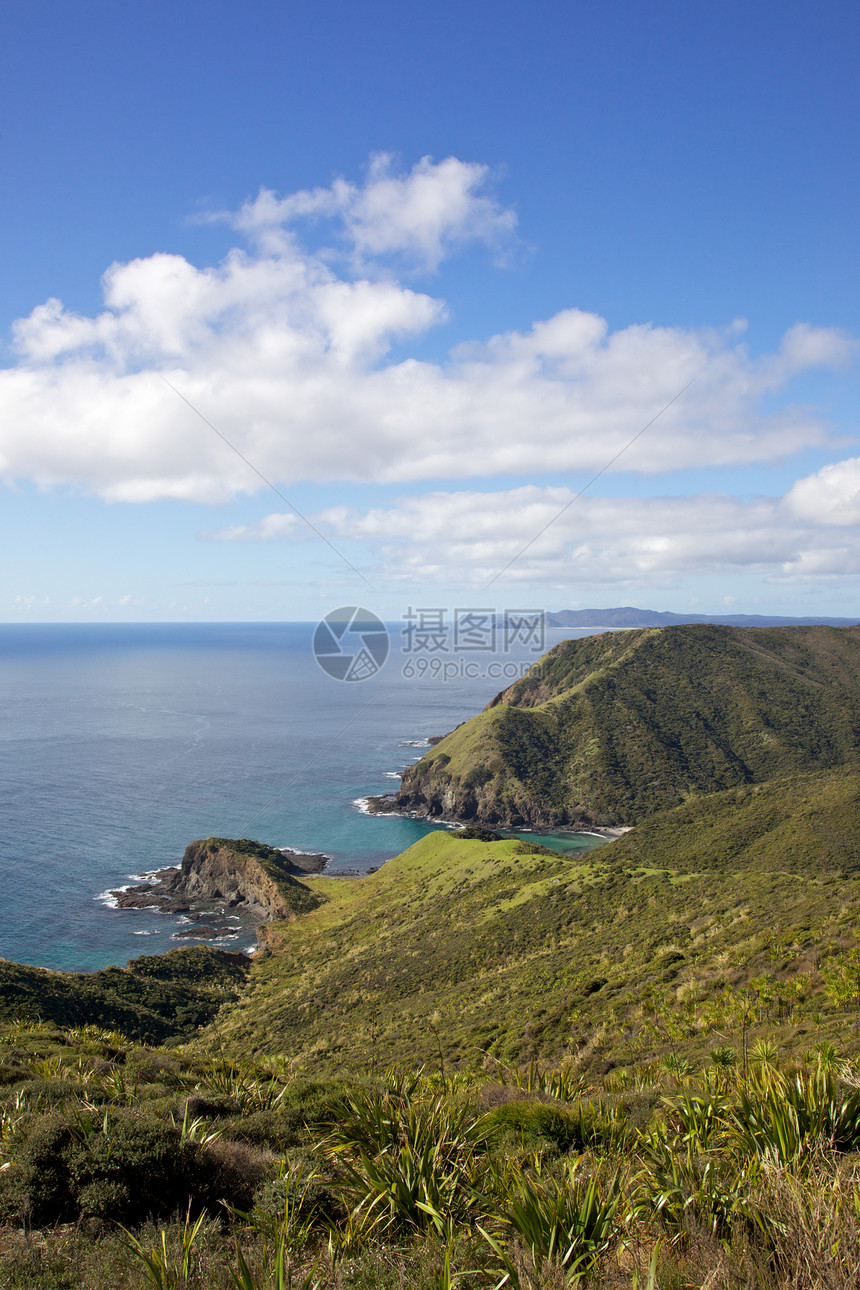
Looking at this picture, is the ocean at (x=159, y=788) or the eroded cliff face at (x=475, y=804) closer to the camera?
the ocean at (x=159, y=788)

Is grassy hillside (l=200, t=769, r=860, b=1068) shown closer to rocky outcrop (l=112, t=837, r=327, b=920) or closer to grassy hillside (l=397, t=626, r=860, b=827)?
rocky outcrop (l=112, t=837, r=327, b=920)

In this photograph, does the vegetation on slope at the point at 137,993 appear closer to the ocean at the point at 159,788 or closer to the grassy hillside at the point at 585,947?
the grassy hillside at the point at 585,947

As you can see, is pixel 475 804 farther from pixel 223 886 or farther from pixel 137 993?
pixel 137 993

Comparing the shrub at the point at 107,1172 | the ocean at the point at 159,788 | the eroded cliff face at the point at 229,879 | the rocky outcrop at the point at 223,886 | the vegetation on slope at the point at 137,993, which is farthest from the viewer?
the eroded cliff face at the point at 229,879

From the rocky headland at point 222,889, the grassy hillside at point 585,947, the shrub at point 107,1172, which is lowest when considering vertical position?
the rocky headland at point 222,889

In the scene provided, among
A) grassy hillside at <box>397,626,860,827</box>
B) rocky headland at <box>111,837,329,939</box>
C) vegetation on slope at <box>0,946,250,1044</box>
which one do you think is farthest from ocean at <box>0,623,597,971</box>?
grassy hillside at <box>397,626,860,827</box>

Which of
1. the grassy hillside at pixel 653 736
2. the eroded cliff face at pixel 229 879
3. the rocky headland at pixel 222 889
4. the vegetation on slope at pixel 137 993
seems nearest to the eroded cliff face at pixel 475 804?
the grassy hillside at pixel 653 736
